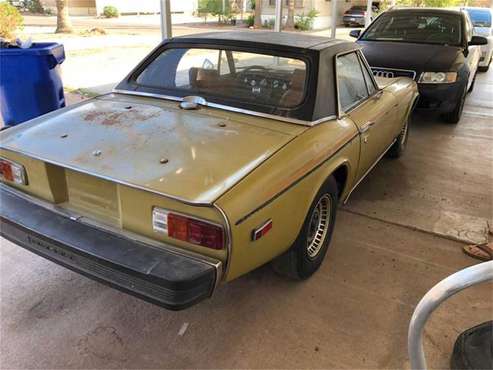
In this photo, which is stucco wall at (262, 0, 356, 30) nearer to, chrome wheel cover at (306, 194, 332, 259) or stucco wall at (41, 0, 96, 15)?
stucco wall at (41, 0, 96, 15)

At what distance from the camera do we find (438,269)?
124 inches

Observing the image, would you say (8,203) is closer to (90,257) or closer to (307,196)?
(90,257)

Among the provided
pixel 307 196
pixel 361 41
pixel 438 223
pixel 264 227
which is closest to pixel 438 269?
pixel 438 223

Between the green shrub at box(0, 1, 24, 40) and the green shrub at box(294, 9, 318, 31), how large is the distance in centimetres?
1517

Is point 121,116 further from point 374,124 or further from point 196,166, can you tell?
point 374,124

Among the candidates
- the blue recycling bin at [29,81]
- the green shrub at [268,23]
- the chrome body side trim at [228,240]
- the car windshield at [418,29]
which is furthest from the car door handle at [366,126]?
the green shrub at [268,23]

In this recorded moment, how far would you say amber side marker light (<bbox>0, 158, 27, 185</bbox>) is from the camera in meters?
2.45

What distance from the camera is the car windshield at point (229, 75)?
2918mm

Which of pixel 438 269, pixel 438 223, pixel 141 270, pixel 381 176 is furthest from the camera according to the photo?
pixel 381 176

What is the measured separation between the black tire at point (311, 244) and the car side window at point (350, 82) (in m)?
0.68

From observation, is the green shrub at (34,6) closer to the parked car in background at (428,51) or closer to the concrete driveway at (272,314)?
the parked car in background at (428,51)

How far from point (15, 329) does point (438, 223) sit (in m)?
3.23

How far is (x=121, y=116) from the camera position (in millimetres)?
2766

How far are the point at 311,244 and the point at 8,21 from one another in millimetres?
9800
